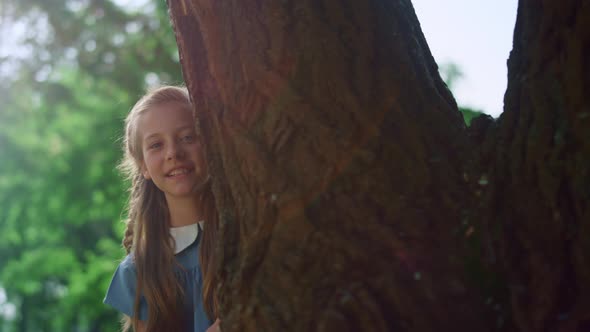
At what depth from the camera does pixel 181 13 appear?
2.33 metres

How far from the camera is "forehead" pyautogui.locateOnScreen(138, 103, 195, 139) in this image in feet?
12.1

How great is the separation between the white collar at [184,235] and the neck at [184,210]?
0.03 metres

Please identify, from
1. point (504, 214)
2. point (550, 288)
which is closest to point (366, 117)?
point (504, 214)

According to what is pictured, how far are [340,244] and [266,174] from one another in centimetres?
29

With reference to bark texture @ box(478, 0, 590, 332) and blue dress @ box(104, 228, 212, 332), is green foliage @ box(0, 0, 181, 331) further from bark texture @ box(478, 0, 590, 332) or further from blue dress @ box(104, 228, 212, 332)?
bark texture @ box(478, 0, 590, 332)

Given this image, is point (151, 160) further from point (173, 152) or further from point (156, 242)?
point (156, 242)

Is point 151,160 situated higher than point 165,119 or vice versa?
point 165,119

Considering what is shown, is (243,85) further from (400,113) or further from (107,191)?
(107,191)

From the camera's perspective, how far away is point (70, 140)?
20469mm

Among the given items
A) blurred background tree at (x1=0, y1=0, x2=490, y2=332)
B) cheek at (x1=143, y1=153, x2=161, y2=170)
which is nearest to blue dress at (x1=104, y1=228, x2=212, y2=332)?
cheek at (x1=143, y1=153, x2=161, y2=170)

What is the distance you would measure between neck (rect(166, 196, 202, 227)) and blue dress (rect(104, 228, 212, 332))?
0.11 meters

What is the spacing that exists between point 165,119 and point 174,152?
0.68 feet

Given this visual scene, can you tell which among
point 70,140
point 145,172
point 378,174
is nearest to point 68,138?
point 70,140

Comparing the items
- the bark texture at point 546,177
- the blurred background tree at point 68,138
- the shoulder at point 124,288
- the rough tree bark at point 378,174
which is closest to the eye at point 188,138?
the shoulder at point 124,288
